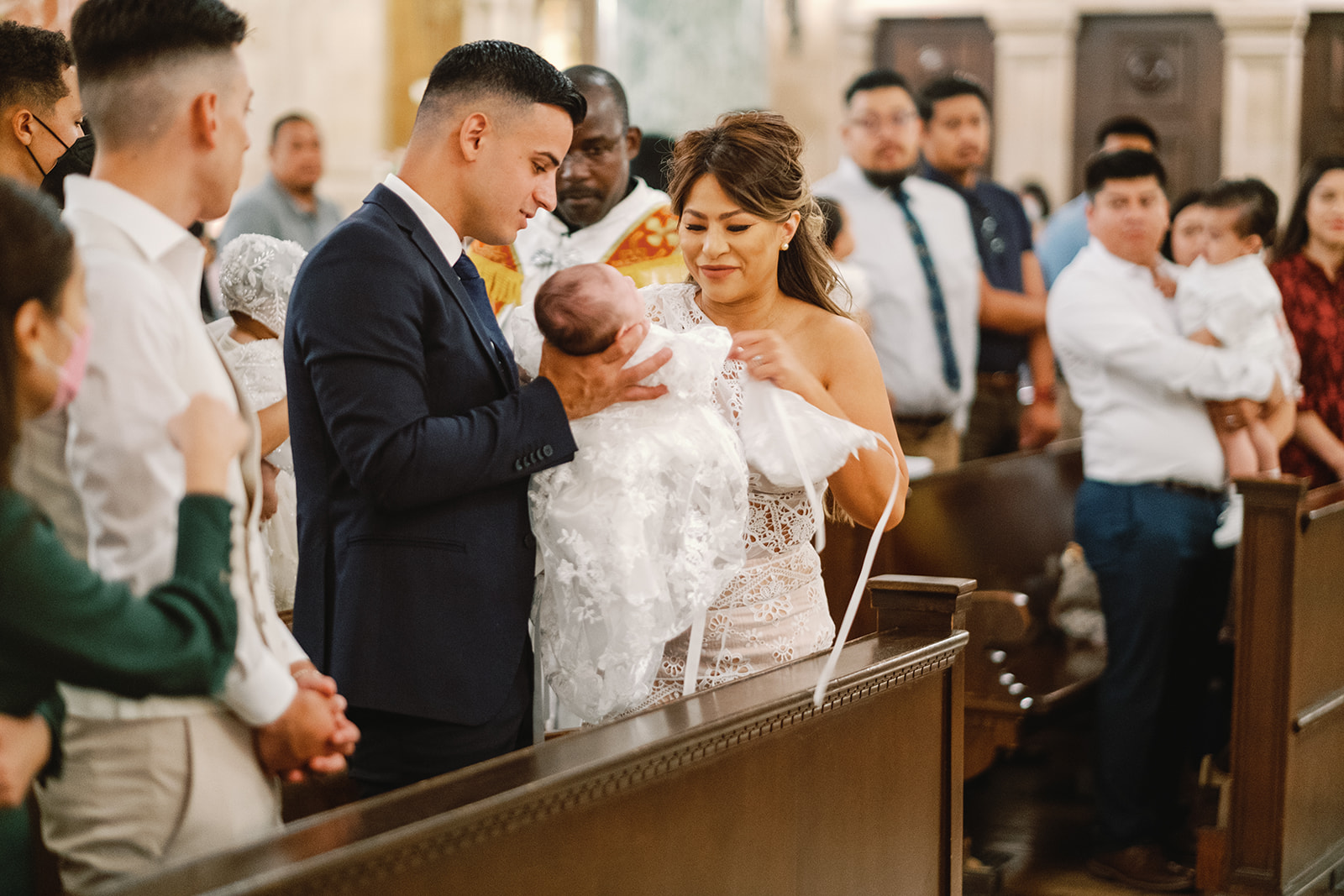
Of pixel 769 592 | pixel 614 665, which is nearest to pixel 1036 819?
pixel 769 592

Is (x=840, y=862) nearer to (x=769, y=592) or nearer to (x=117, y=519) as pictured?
(x=769, y=592)

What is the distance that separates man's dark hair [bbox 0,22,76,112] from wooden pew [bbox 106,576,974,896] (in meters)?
1.50

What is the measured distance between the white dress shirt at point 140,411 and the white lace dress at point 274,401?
138 centimetres

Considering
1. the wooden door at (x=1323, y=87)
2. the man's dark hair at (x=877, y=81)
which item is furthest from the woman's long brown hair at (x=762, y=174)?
the wooden door at (x=1323, y=87)

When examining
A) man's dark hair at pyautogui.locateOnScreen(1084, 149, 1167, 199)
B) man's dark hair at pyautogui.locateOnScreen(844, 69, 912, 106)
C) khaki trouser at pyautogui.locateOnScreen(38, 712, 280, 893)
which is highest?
man's dark hair at pyautogui.locateOnScreen(844, 69, 912, 106)

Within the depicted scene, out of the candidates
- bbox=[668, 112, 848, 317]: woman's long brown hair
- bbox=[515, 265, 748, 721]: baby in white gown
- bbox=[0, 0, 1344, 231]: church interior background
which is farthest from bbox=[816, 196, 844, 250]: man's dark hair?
bbox=[0, 0, 1344, 231]: church interior background

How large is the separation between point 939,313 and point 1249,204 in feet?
3.28

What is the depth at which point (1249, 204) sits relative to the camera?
4176mm

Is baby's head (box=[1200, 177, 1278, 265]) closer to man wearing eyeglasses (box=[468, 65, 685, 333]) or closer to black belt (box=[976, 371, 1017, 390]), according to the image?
black belt (box=[976, 371, 1017, 390])

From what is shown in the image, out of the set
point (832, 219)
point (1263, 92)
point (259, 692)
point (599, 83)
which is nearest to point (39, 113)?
point (599, 83)

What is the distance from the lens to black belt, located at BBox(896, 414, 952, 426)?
15.2ft

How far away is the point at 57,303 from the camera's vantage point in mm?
1209

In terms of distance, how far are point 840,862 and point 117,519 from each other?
1307mm

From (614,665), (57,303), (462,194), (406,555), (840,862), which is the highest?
(462,194)
